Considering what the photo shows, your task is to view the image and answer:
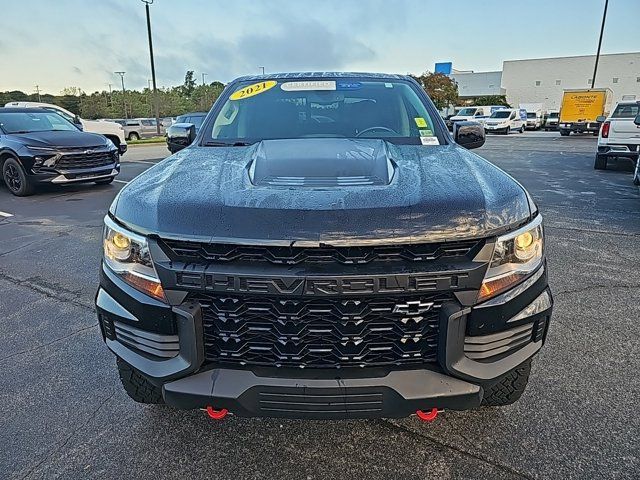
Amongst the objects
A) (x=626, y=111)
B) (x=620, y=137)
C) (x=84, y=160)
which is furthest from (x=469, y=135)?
(x=626, y=111)

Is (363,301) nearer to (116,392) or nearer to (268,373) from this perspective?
(268,373)

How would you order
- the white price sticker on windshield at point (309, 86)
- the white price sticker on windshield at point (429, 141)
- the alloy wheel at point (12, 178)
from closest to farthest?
the white price sticker on windshield at point (429, 141), the white price sticker on windshield at point (309, 86), the alloy wheel at point (12, 178)

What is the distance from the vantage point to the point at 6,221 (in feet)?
22.6

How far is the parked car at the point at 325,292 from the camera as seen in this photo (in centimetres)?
154

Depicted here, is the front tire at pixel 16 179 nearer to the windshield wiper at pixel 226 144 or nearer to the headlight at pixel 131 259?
the windshield wiper at pixel 226 144

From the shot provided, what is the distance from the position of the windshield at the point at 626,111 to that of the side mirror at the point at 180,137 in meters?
12.0

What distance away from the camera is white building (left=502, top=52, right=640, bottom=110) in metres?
58.6

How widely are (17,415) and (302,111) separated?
7.71ft

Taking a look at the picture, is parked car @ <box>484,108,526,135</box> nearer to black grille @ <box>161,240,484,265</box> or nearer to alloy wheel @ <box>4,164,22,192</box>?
alloy wheel @ <box>4,164,22,192</box>

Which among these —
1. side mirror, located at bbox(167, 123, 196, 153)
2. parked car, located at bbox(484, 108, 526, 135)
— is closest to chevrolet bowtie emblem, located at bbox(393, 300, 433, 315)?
side mirror, located at bbox(167, 123, 196, 153)

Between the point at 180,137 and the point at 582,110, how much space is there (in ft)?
94.0

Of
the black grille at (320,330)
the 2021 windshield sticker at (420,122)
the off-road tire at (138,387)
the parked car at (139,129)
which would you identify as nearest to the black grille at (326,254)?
the black grille at (320,330)

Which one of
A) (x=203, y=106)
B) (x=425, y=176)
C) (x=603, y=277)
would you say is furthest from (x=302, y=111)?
(x=203, y=106)

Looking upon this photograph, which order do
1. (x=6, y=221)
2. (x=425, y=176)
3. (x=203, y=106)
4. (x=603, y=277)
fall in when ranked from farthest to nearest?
(x=203, y=106)
(x=6, y=221)
(x=603, y=277)
(x=425, y=176)
